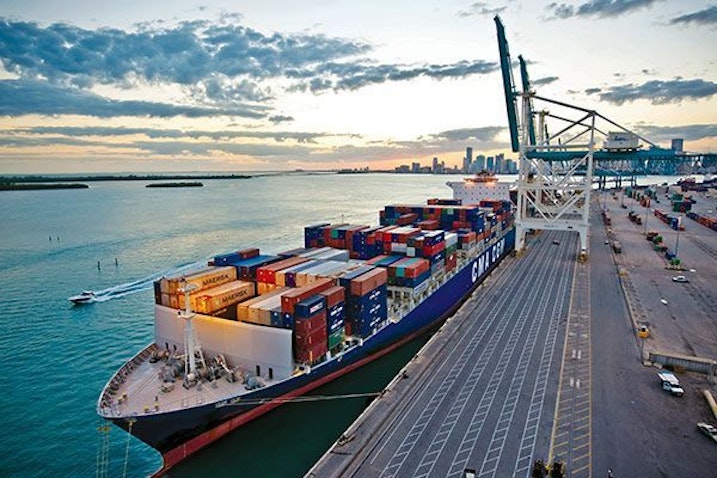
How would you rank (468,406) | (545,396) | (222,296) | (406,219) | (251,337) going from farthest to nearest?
(406,219)
(222,296)
(251,337)
(545,396)
(468,406)

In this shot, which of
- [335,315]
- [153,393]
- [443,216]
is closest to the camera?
[153,393]

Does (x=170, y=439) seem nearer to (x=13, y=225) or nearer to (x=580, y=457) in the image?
(x=580, y=457)

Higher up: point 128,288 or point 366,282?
point 366,282

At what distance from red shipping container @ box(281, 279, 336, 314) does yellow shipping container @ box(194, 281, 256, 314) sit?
4.64 metres

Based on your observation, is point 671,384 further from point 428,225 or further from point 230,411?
point 428,225

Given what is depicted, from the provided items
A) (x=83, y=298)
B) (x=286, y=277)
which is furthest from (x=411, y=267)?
(x=83, y=298)

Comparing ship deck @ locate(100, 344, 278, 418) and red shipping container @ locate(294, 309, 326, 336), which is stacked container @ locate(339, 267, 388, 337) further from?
ship deck @ locate(100, 344, 278, 418)

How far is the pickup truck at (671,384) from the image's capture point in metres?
22.6

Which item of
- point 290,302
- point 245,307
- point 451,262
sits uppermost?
point 290,302

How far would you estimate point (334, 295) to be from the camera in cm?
2547

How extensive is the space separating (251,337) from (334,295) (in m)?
5.50

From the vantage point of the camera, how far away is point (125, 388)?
2289cm

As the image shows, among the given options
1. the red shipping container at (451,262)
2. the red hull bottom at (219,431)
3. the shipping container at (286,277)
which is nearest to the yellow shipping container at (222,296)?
the shipping container at (286,277)

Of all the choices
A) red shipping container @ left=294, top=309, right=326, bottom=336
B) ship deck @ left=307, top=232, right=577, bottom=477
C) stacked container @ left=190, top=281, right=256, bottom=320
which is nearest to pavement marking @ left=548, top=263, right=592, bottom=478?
ship deck @ left=307, top=232, right=577, bottom=477
